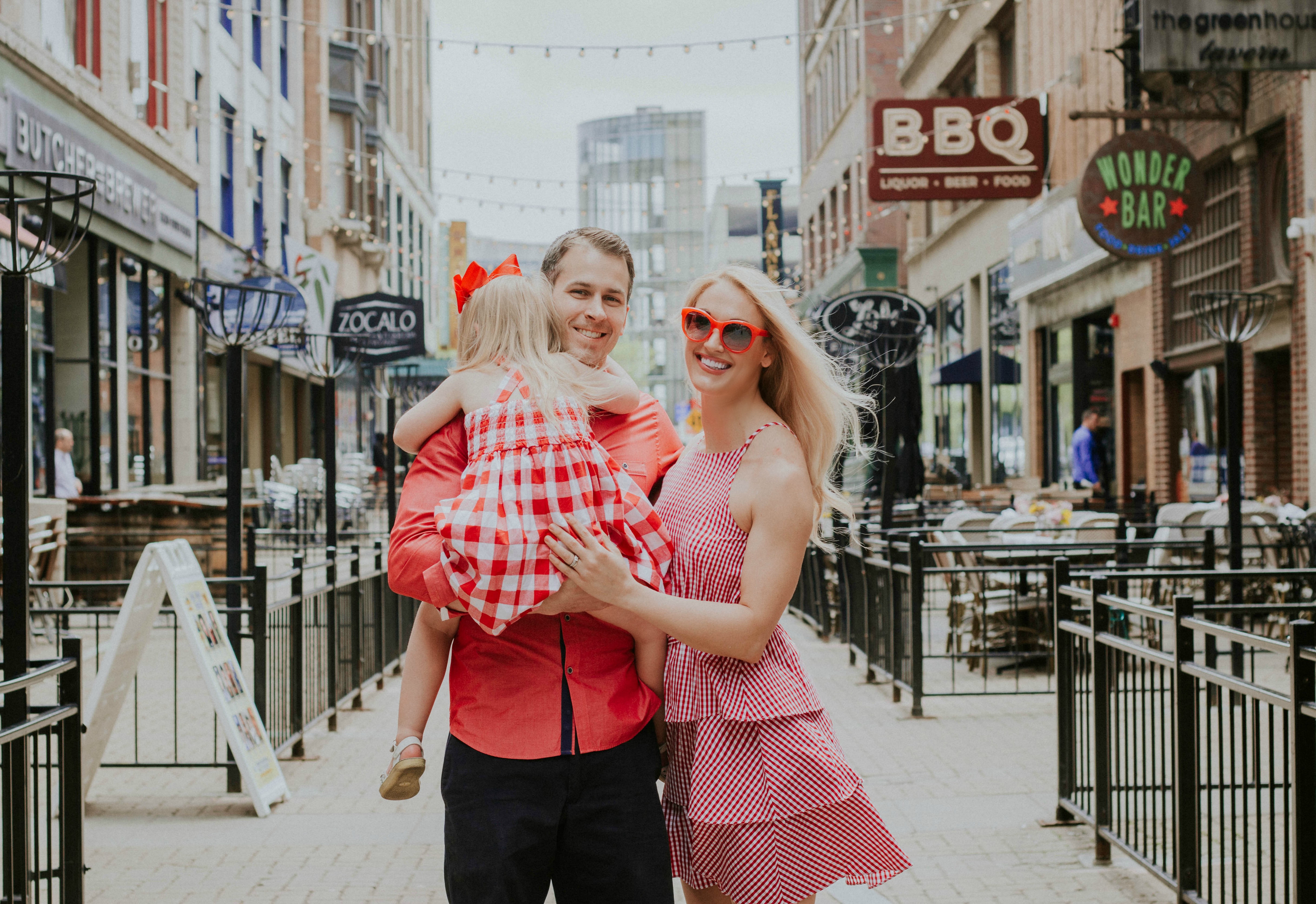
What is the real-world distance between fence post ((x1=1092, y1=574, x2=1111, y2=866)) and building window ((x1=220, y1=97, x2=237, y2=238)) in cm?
2298

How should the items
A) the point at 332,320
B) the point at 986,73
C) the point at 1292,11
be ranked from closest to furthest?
the point at 1292,11, the point at 332,320, the point at 986,73

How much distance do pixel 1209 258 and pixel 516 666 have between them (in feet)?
52.9

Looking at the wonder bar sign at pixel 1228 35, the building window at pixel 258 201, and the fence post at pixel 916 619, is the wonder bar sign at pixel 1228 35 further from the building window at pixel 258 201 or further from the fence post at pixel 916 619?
the building window at pixel 258 201

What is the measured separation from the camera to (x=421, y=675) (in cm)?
283

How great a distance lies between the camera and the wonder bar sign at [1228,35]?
1148cm

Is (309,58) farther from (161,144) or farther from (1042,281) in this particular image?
(1042,281)

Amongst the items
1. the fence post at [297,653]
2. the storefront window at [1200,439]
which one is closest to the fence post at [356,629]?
the fence post at [297,653]

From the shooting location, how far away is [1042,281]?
885 inches

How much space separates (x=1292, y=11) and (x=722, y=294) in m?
11.0

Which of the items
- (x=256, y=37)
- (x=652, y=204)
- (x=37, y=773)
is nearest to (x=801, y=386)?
(x=37, y=773)

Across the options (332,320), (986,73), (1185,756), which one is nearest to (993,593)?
(1185,756)

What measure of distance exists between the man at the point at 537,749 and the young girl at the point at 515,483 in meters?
0.07

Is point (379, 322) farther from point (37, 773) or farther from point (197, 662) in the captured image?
point (37, 773)

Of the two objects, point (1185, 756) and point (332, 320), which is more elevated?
point (332, 320)
